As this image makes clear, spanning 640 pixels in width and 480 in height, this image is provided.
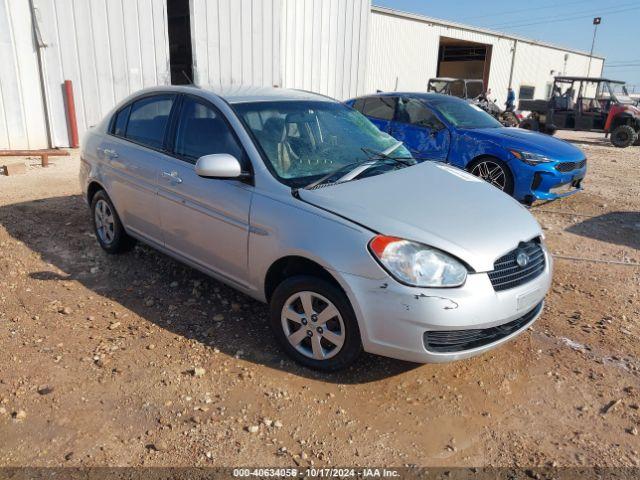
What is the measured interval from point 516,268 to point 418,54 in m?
24.0

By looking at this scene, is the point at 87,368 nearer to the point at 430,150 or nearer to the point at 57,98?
the point at 430,150

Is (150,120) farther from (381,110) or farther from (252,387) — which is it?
(381,110)

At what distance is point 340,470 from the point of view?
241 centimetres

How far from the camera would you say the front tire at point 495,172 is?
21.4 ft

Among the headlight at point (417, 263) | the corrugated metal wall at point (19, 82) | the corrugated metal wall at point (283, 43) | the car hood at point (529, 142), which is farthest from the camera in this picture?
the corrugated metal wall at point (283, 43)

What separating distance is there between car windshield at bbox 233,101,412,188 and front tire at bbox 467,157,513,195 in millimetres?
2987

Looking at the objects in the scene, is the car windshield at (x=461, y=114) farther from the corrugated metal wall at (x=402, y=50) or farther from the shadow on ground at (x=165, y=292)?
the corrugated metal wall at (x=402, y=50)

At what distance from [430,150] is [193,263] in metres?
4.55

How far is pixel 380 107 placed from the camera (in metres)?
8.12

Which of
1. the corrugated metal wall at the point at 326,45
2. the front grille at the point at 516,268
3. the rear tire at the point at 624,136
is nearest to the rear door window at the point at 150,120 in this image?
the front grille at the point at 516,268

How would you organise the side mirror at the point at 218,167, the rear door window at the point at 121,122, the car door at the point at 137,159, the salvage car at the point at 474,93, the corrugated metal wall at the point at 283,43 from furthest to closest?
the salvage car at the point at 474,93, the corrugated metal wall at the point at 283,43, the rear door window at the point at 121,122, the car door at the point at 137,159, the side mirror at the point at 218,167

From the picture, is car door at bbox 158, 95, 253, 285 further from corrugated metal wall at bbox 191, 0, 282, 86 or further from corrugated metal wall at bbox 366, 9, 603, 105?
corrugated metal wall at bbox 366, 9, 603, 105

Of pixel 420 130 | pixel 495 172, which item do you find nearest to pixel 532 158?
pixel 495 172

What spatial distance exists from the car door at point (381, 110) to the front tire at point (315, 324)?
518 centimetres
